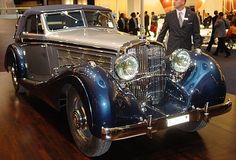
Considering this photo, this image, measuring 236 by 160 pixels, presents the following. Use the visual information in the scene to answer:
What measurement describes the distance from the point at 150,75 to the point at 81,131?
2.94 feet

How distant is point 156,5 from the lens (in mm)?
21625

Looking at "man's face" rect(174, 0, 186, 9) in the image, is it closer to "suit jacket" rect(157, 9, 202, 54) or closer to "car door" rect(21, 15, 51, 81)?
"suit jacket" rect(157, 9, 202, 54)

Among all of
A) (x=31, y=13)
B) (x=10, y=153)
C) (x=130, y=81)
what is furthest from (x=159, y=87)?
(x=31, y=13)

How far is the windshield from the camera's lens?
195 inches

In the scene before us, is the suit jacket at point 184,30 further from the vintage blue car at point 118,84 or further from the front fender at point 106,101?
the front fender at point 106,101

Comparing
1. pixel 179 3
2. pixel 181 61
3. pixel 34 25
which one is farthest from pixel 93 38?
pixel 34 25

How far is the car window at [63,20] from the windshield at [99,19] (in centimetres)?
14

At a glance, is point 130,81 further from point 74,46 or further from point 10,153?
point 10,153

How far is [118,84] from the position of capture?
326 cm

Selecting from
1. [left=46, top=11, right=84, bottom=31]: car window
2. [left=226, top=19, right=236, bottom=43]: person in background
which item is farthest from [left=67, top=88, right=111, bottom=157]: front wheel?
[left=226, top=19, right=236, bottom=43]: person in background

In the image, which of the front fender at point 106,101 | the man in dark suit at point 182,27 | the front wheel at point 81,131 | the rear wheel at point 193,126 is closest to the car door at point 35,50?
the front wheel at point 81,131

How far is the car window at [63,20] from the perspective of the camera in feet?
15.8

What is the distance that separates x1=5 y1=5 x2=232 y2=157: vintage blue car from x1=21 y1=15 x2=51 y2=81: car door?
0.05m

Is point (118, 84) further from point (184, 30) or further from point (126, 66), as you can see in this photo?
point (184, 30)
